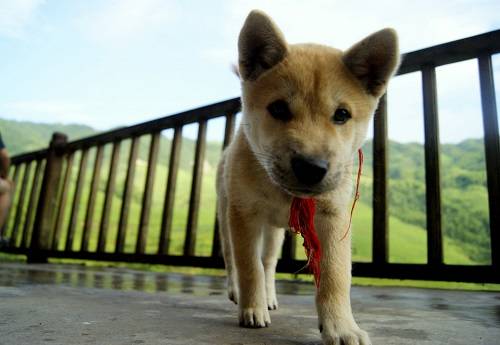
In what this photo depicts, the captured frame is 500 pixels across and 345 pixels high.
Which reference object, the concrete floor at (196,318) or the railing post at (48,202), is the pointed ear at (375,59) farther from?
the railing post at (48,202)

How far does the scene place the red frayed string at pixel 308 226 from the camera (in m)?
1.51

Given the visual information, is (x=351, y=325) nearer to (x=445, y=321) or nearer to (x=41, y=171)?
(x=445, y=321)

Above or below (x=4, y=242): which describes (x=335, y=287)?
below

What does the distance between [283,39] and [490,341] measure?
1.28m

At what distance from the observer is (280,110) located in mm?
1493

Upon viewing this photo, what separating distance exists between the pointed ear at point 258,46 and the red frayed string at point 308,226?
1.91 feet

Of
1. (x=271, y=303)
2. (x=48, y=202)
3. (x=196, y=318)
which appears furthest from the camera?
(x=48, y=202)

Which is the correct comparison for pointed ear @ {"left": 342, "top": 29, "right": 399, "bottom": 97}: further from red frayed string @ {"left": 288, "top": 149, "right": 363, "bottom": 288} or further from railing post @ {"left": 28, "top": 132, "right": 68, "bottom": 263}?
railing post @ {"left": 28, "top": 132, "right": 68, "bottom": 263}

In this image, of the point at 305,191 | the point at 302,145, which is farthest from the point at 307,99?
the point at 305,191

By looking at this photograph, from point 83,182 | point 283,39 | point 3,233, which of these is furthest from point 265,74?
point 3,233

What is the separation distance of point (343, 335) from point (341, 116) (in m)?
0.74

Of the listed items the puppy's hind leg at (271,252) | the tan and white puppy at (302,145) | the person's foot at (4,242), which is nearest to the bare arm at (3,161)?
the person's foot at (4,242)

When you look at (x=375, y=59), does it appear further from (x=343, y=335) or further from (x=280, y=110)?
(x=343, y=335)

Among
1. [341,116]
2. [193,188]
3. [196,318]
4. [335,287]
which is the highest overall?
[193,188]
